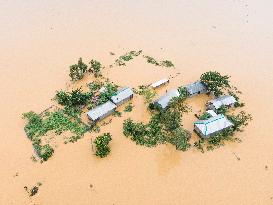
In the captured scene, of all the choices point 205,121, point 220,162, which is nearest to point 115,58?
point 205,121

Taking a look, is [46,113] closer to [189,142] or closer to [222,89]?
[189,142]

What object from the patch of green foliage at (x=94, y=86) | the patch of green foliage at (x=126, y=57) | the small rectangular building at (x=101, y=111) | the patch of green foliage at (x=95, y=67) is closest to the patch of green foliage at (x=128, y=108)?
the small rectangular building at (x=101, y=111)

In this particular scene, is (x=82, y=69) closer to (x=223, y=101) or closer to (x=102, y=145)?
(x=102, y=145)

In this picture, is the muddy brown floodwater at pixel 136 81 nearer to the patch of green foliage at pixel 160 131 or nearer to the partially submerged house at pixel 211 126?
the patch of green foliage at pixel 160 131

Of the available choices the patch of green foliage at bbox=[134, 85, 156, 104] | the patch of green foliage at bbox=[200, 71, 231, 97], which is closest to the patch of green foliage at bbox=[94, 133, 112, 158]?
the patch of green foliage at bbox=[134, 85, 156, 104]

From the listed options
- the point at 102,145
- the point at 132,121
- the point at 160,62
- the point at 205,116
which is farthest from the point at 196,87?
the point at 102,145
